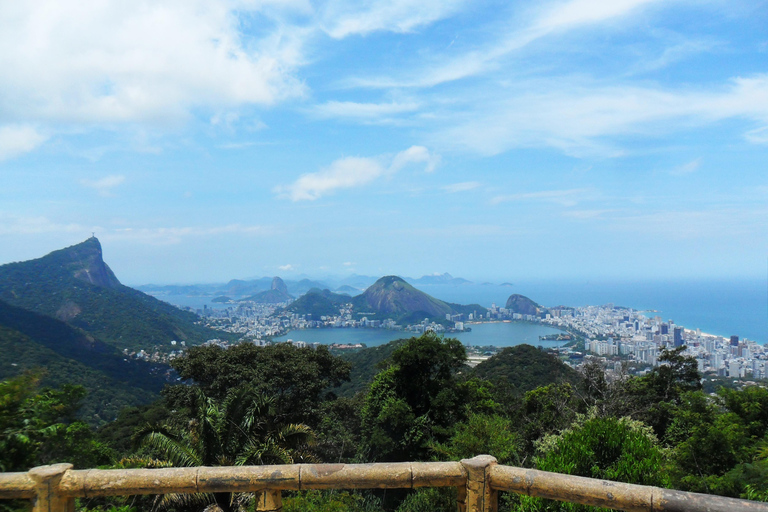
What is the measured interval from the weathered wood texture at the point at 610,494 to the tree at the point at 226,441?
17.8 feet

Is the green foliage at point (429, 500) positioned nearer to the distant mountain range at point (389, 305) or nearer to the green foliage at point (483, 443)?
the green foliage at point (483, 443)

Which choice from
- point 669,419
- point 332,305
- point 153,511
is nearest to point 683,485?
point 669,419

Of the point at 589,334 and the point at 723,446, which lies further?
the point at 589,334

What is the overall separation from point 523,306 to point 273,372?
16007cm

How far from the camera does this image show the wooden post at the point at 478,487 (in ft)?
8.07

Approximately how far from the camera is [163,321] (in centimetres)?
8175

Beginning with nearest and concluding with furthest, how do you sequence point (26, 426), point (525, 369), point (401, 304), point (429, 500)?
1. point (26, 426)
2. point (429, 500)
3. point (525, 369)
4. point (401, 304)

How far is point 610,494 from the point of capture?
7.38ft

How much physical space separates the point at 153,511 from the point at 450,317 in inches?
5812

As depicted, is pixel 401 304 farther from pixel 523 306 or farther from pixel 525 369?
pixel 525 369

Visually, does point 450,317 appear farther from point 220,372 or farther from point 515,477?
point 515,477

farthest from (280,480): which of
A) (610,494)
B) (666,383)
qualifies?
(666,383)

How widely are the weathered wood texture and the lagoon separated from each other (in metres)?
102

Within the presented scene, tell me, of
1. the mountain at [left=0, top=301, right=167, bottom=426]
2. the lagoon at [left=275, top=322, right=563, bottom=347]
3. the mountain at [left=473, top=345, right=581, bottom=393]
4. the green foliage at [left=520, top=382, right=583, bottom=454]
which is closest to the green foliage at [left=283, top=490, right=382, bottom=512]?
the green foliage at [left=520, top=382, right=583, bottom=454]
